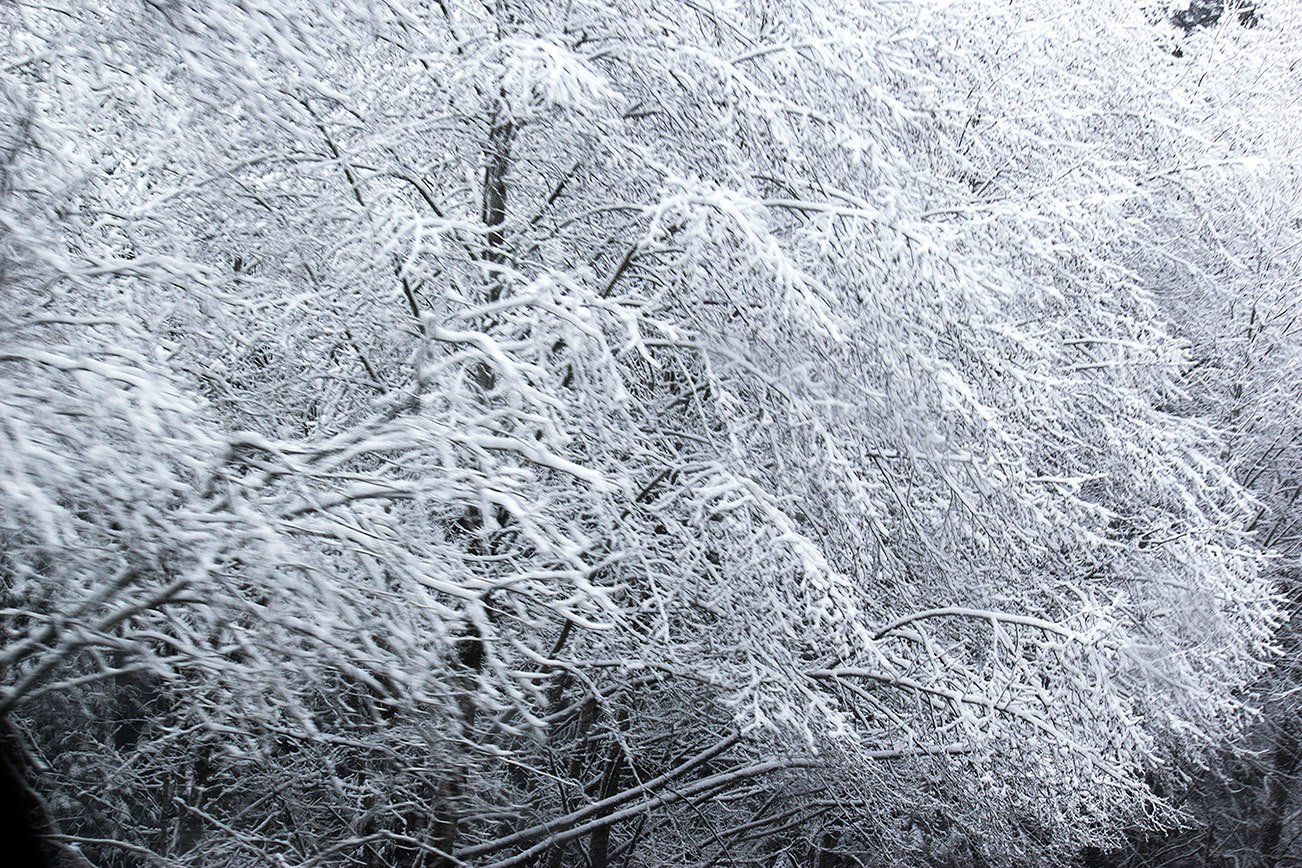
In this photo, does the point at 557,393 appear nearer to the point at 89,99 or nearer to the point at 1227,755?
the point at 89,99

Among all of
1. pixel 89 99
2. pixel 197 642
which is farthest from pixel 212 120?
pixel 197 642

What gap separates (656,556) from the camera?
5.76m

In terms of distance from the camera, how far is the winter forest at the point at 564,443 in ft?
11.6

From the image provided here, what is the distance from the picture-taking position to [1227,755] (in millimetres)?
13172

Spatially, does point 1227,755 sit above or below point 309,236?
below

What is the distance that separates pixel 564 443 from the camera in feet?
14.6

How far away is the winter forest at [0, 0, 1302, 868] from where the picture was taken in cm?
A: 354

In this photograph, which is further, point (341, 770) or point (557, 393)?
point (341, 770)

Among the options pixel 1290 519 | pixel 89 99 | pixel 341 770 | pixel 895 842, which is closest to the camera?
pixel 89 99

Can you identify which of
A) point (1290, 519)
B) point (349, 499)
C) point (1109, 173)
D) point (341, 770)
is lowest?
point (341, 770)

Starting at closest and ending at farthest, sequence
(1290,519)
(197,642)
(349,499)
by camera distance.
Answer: (349,499), (197,642), (1290,519)

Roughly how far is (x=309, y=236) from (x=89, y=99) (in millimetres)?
1348

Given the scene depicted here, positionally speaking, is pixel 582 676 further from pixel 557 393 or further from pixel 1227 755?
pixel 1227 755

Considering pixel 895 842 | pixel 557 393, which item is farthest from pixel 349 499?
pixel 895 842
